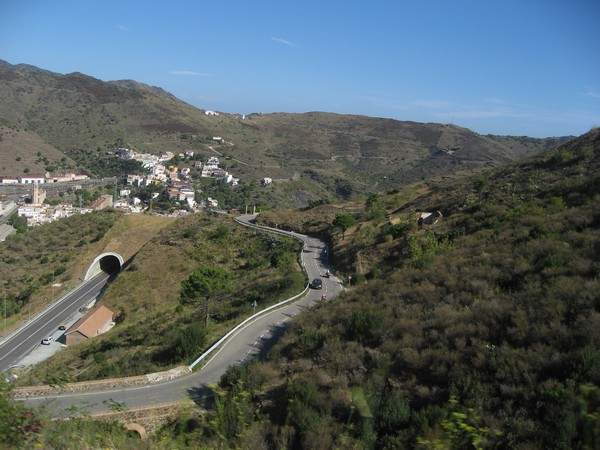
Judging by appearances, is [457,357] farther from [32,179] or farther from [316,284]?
[32,179]

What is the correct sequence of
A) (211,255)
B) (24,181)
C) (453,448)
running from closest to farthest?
(453,448)
(211,255)
(24,181)

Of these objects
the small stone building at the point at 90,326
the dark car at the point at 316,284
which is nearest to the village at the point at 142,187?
the small stone building at the point at 90,326

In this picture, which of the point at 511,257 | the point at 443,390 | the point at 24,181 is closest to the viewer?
the point at 443,390

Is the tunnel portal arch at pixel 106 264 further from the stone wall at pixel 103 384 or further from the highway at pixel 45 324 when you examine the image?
the stone wall at pixel 103 384

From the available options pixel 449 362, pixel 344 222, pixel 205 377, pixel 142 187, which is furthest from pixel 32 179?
pixel 449 362

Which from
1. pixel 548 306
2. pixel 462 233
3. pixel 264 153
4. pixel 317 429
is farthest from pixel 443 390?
pixel 264 153

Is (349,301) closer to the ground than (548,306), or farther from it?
closer to the ground

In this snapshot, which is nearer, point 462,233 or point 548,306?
point 548,306

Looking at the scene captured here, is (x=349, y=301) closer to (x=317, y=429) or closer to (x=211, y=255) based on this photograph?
(x=317, y=429)

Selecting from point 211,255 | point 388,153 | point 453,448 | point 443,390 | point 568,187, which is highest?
point 388,153
